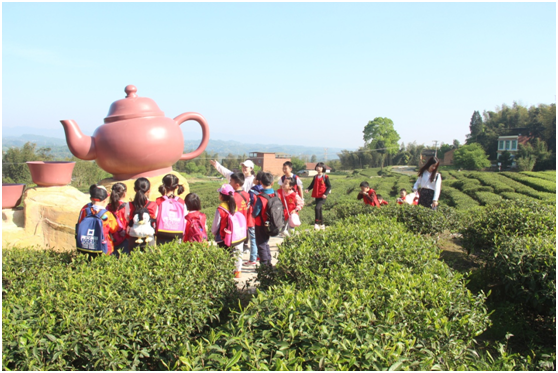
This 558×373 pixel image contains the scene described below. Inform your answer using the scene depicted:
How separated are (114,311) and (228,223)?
5.66 feet

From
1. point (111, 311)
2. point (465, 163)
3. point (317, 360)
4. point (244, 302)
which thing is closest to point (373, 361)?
point (317, 360)

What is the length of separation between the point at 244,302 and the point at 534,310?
2.33 m

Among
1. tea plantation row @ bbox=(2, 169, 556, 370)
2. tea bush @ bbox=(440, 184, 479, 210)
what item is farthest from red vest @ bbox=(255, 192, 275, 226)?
tea bush @ bbox=(440, 184, 479, 210)

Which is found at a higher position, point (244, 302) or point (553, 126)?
point (553, 126)

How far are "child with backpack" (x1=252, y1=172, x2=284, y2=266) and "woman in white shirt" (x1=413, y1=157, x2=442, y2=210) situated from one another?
7.94ft

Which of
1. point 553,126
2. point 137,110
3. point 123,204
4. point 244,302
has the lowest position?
point 244,302

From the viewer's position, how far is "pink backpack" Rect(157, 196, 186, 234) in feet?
12.2

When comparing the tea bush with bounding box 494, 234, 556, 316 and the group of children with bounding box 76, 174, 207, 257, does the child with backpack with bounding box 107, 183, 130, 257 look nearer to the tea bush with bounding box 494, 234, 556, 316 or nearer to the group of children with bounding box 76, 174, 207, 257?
the group of children with bounding box 76, 174, 207, 257

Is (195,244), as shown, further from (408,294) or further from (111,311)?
(408,294)

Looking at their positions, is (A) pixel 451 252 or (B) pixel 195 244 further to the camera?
(A) pixel 451 252

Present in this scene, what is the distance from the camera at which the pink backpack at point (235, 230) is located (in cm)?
391

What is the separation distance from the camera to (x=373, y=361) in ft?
6.01

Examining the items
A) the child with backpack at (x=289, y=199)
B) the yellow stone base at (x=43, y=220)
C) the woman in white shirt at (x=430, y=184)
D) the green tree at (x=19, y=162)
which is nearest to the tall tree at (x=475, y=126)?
the green tree at (x=19, y=162)

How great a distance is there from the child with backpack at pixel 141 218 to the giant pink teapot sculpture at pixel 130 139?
111 centimetres
